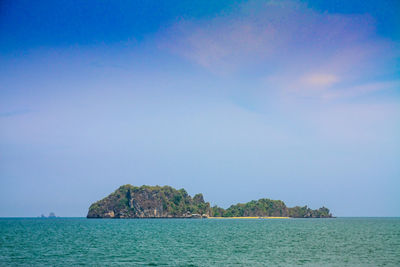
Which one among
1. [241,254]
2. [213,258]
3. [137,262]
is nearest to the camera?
[137,262]

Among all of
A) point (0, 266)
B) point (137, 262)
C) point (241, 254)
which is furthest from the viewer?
point (241, 254)

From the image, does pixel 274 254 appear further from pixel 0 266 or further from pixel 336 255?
pixel 0 266

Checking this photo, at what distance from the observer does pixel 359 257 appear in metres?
48.3

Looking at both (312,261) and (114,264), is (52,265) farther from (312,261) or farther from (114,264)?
(312,261)

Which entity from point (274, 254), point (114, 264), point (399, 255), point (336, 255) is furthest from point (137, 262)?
point (399, 255)

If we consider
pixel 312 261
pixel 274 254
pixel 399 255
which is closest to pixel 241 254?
pixel 274 254

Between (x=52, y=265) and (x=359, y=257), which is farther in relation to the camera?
(x=359, y=257)

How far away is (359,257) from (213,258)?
18836 millimetres

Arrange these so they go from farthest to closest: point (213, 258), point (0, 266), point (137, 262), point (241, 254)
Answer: point (241, 254) < point (213, 258) < point (137, 262) < point (0, 266)

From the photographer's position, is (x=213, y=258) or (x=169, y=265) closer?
(x=169, y=265)

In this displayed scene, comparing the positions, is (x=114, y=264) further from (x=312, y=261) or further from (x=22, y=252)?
(x=312, y=261)

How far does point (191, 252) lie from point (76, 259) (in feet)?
53.5

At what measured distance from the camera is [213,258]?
48.1 meters

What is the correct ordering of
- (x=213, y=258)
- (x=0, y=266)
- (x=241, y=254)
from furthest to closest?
1. (x=241, y=254)
2. (x=213, y=258)
3. (x=0, y=266)
